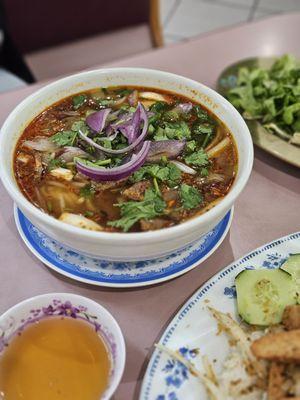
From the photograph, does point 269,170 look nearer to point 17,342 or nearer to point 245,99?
point 245,99

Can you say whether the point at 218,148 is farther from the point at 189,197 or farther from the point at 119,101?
the point at 119,101

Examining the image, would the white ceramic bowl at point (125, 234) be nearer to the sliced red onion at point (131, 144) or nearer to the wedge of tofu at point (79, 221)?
the wedge of tofu at point (79, 221)

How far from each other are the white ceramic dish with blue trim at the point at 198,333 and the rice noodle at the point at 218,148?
338mm

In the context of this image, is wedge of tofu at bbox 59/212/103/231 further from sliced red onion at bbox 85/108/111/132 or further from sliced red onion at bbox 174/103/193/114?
sliced red onion at bbox 174/103/193/114

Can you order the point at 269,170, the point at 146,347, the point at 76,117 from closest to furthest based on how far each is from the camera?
the point at 146,347
the point at 76,117
the point at 269,170

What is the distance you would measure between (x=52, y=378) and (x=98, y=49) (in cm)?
235

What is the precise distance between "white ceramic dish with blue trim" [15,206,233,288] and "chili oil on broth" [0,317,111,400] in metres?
0.19

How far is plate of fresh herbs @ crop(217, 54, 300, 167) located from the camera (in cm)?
180

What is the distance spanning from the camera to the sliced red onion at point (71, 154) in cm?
151

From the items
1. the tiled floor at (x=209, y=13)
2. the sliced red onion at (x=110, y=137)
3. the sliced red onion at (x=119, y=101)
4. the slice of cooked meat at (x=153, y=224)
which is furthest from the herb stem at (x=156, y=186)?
the tiled floor at (x=209, y=13)

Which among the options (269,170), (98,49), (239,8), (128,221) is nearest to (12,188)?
(128,221)

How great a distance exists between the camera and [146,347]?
1.27 meters

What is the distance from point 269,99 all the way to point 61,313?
4.05 feet

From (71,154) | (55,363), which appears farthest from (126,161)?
(55,363)
